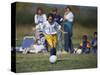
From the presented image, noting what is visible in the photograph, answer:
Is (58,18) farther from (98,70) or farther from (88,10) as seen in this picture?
(98,70)

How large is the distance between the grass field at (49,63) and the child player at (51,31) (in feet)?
0.31

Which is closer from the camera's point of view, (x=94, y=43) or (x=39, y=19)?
(x=39, y=19)

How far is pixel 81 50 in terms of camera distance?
2.08 meters

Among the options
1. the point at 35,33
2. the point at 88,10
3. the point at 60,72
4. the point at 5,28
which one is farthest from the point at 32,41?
the point at 88,10

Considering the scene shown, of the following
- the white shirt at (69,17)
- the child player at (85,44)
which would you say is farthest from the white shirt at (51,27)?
the child player at (85,44)

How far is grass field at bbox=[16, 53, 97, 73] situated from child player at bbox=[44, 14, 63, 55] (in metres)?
0.09

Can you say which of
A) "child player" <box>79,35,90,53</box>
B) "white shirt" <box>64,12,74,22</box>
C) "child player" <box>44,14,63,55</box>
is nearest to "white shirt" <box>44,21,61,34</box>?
"child player" <box>44,14,63,55</box>

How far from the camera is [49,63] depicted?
1.95 m

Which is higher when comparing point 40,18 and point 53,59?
point 40,18

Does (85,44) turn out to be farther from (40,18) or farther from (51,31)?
(40,18)


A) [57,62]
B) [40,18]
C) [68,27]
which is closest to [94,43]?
[68,27]

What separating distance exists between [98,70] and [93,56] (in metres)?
0.14

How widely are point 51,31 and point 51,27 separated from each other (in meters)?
0.03

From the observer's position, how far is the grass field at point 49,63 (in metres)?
1.85
